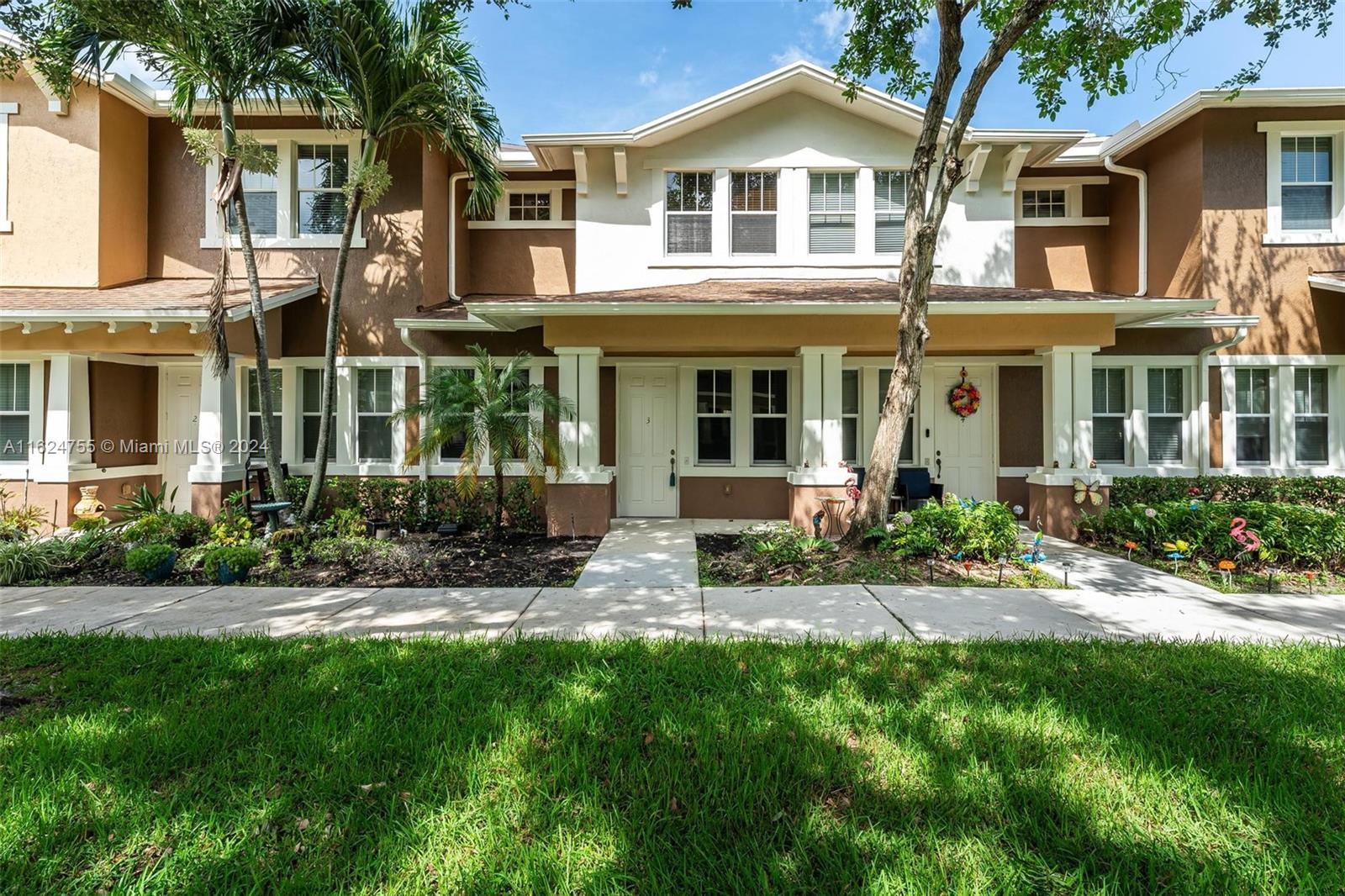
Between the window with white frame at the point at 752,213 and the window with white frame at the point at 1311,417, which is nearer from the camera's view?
the window with white frame at the point at 1311,417

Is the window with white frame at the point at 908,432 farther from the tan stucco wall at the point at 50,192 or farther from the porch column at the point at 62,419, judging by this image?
the tan stucco wall at the point at 50,192

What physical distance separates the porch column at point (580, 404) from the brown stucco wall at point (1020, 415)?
24.3 ft

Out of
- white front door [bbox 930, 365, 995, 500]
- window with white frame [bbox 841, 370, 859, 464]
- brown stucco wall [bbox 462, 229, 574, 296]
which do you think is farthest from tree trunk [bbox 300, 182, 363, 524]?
white front door [bbox 930, 365, 995, 500]

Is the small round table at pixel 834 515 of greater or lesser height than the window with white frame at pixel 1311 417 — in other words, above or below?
below

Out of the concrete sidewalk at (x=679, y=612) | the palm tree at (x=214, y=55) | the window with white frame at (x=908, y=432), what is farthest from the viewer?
the window with white frame at (x=908, y=432)

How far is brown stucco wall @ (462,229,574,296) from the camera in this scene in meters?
11.5

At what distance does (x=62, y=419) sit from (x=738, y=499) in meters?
10.9

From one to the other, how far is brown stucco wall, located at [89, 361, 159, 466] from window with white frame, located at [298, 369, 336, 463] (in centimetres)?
271

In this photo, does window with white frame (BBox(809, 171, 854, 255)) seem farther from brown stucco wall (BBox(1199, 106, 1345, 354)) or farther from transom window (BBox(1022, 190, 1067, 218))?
brown stucco wall (BBox(1199, 106, 1345, 354))

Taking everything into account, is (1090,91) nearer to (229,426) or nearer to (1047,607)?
(1047,607)

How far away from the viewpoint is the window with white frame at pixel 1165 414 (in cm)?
1027

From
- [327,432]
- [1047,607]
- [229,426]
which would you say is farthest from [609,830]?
[229,426]

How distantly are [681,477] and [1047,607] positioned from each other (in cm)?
632

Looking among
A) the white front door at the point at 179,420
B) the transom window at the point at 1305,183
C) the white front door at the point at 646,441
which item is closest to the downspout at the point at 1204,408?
the transom window at the point at 1305,183
